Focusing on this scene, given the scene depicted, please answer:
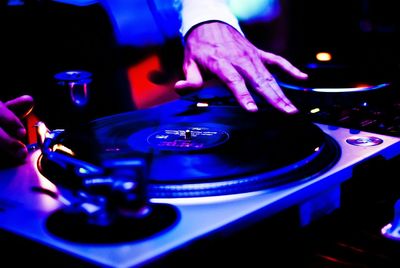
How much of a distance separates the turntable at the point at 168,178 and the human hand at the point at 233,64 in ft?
0.15

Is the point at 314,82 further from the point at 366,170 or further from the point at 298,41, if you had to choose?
the point at 298,41

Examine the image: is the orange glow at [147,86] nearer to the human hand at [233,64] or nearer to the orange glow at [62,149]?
the human hand at [233,64]

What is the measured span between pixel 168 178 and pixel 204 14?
91 centimetres

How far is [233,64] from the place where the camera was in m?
1.43

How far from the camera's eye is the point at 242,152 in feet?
3.30

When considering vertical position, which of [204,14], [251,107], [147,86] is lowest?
[147,86]

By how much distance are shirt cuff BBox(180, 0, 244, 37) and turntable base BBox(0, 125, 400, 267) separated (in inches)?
28.8

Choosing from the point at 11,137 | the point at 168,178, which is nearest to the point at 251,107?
the point at 168,178

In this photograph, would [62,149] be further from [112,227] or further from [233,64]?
[233,64]

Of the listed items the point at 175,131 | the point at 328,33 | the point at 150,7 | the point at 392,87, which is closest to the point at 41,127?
the point at 175,131

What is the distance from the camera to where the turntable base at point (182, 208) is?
674 millimetres

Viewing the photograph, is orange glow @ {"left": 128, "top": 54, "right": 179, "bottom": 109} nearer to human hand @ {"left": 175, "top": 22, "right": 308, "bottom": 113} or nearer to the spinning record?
human hand @ {"left": 175, "top": 22, "right": 308, "bottom": 113}

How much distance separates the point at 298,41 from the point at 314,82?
2.03m

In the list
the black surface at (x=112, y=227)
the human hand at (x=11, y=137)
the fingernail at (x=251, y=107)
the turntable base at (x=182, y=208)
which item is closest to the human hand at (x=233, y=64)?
the fingernail at (x=251, y=107)
